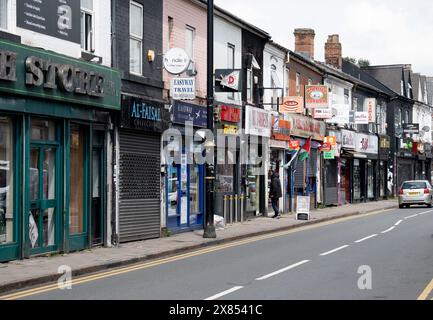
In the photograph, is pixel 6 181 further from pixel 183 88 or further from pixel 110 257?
pixel 183 88

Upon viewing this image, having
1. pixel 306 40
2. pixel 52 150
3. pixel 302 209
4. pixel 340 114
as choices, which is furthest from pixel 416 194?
pixel 52 150

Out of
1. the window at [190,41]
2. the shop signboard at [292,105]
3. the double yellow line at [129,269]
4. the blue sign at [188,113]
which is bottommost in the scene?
the double yellow line at [129,269]

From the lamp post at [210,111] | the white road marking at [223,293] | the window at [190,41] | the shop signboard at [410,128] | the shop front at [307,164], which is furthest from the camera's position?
the shop signboard at [410,128]

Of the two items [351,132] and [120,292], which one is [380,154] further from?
[120,292]

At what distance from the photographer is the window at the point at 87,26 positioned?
17.9m

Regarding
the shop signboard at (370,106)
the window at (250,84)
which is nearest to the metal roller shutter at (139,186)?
the window at (250,84)

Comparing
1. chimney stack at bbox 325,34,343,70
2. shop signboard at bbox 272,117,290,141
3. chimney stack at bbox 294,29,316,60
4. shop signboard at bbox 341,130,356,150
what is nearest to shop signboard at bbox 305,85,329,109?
shop signboard at bbox 272,117,290,141

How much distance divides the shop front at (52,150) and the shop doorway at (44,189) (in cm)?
2

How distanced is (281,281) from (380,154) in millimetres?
41074

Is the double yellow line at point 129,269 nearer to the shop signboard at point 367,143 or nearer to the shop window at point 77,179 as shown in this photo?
the shop window at point 77,179

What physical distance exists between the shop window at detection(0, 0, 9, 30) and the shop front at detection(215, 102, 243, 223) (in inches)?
463

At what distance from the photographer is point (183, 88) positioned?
20578mm

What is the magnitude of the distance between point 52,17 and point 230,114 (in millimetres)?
11332
